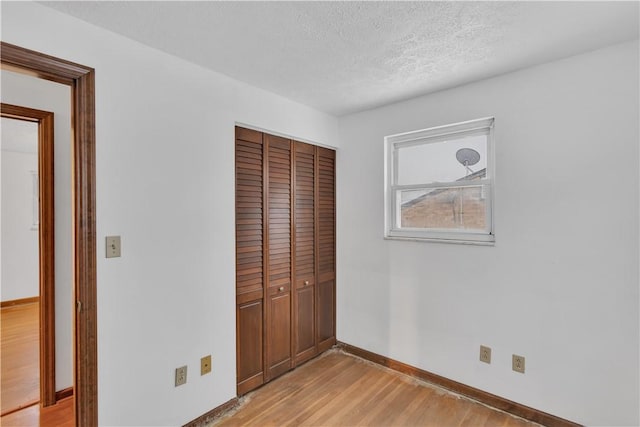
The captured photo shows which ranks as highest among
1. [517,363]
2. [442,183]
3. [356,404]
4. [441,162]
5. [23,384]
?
[441,162]

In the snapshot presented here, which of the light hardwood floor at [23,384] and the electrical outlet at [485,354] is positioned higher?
the electrical outlet at [485,354]

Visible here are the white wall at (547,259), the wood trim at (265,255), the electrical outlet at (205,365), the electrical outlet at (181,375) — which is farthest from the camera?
the wood trim at (265,255)

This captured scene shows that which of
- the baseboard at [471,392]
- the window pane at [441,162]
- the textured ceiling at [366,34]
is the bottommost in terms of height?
the baseboard at [471,392]

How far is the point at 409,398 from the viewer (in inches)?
93.3

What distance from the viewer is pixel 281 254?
8.85 feet

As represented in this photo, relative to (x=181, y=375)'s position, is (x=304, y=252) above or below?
above

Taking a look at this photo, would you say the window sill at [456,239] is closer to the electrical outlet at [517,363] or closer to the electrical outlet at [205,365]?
the electrical outlet at [517,363]

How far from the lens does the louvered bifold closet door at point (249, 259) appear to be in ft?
7.78

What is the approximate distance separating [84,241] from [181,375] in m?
0.97

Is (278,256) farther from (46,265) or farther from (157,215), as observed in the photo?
(46,265)

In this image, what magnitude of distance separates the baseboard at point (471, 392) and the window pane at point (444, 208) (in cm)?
117

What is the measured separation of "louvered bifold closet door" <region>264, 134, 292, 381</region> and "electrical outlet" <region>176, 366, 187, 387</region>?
0.70 meters

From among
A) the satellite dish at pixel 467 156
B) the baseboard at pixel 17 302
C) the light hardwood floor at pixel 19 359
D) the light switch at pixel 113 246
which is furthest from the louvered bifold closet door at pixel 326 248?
the baseboard at pixel 17 302

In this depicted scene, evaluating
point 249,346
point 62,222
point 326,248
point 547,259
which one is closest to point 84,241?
point 62,222
